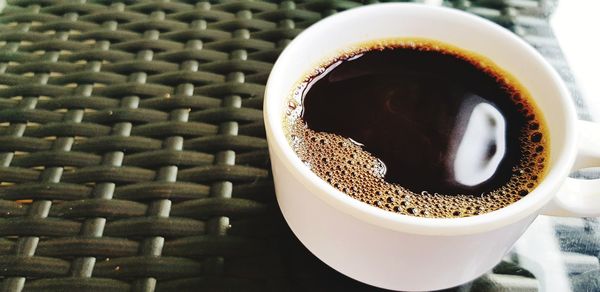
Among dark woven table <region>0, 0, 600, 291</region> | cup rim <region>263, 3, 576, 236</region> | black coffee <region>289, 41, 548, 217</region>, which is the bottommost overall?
dark woven table <region>0, 0, 600, 291</region>

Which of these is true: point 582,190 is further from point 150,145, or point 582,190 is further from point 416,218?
point 150,145

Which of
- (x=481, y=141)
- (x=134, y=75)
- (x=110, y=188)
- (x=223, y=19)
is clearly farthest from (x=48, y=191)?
(x=481, y=141)

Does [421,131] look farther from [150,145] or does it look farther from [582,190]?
[150,145]

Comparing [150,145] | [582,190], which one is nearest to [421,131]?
[582,190]

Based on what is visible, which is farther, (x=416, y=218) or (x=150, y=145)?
(x=150, y=145)

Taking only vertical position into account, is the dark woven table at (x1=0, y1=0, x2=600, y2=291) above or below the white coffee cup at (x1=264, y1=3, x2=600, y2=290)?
below

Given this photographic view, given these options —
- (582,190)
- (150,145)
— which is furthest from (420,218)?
(150,145)
